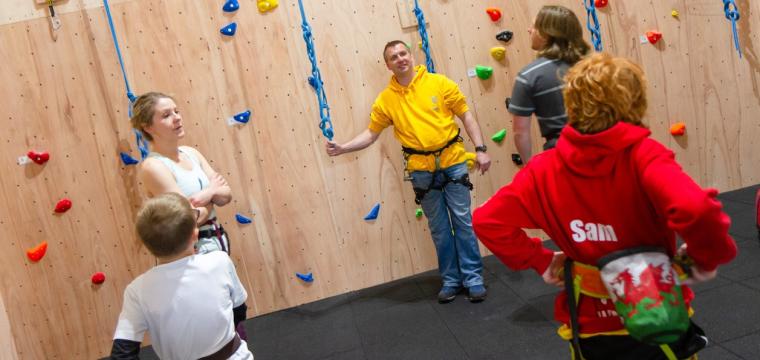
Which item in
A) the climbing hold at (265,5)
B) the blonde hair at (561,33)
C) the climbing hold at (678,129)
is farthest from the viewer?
the climbing hold at (678,129)

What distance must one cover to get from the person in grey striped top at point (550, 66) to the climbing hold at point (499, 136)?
4.07ft

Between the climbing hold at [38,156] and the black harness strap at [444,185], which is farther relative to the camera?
the climbing hold at [38,156]

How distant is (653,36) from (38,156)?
12.4 feet

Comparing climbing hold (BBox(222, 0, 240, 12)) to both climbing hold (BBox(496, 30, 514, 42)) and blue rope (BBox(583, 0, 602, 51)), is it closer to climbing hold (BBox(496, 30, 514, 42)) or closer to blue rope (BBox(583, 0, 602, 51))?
climbing hold (BBox(496, 30, 514, 42))

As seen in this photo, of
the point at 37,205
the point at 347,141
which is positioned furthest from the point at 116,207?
the point at 347,141

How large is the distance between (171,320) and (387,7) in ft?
8.00

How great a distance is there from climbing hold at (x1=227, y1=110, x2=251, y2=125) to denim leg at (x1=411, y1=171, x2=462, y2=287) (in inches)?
41.0

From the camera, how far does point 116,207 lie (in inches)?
129

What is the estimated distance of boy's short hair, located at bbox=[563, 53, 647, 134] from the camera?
44.5 inches

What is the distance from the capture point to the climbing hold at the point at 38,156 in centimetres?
316

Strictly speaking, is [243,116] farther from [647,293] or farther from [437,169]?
[647,293]

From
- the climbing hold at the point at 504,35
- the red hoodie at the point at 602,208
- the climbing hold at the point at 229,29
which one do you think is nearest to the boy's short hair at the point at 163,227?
the red hoodie at the point at 602,208

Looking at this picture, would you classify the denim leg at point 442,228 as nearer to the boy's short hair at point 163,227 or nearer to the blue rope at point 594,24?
the blue rope at point 594,24

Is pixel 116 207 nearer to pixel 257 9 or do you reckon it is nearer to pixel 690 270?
pixel 257 9
